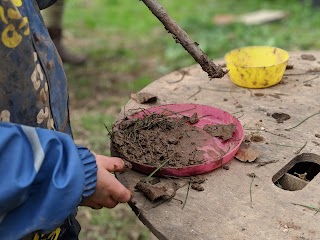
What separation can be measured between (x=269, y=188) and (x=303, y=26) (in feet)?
11.0

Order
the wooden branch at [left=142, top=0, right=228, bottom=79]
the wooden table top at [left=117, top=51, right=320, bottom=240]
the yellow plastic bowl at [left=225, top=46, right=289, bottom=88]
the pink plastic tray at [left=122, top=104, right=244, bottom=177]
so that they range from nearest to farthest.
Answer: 1. the wooden table top at [left=117, top=51, right=320, bottom=240]
2. the pink plastic tray at [left=122, top=104, right=244, bottom=177]
3. the wooden branch at [left=142, top=0, right=228, bottom=79]
4. the yellow plastic bowl at [left=225, top=46, right=289, bottom=88]

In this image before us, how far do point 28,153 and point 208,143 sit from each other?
484 mm

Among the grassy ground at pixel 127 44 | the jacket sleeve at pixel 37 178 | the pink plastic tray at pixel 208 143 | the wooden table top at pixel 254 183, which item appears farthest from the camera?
the grassy ground at pixel 127 44

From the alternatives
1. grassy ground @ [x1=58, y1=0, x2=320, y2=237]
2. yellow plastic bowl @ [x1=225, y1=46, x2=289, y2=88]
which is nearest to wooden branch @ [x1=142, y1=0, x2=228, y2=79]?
yellow plastic bowl @ [x1=225, y1=46, x2=289, y2=88]

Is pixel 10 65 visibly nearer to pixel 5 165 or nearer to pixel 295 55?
pixel 5 165

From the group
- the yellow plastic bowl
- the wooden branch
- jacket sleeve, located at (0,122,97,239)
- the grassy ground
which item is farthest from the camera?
the grassy ground

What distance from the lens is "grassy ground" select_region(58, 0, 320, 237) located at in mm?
2686

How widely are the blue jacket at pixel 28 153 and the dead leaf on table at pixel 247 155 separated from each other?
0.40m

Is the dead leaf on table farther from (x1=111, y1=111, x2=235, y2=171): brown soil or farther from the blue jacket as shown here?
the blue jacket

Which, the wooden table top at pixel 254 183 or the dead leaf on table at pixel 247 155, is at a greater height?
the dead leaf on table at pixel 247 155

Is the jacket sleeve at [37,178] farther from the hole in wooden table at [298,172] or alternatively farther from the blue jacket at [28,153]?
the hole in wooden table at [298,172]

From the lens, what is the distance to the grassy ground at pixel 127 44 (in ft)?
8.81

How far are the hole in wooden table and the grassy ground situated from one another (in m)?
1.06

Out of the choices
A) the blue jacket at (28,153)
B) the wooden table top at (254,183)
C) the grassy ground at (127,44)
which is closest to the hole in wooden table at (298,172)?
the wooden table top at (254,183)
